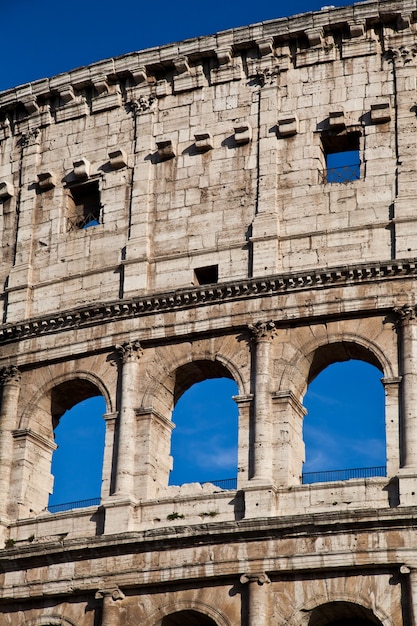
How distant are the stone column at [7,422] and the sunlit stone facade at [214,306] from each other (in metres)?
→ 0.05

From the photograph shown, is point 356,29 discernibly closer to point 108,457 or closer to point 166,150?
point 166,150

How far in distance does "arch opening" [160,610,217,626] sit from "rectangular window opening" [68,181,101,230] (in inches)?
402

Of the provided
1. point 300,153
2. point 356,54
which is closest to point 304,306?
point 300,153

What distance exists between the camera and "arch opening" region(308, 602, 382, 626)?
30.8 meters

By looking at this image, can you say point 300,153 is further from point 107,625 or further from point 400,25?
point 107,625

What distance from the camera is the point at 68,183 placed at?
38.3 meters

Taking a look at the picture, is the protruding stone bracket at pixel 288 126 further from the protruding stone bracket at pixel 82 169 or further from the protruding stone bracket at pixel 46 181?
the protruding stone bracket at pixel 46 181

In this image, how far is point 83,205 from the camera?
38.4 m

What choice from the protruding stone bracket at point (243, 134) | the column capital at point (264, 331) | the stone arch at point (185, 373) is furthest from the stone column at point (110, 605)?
the protruding stone bracket at point (243, 134)

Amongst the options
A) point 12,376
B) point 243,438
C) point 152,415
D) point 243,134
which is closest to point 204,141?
point 243,134

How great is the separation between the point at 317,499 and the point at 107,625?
4.85 m

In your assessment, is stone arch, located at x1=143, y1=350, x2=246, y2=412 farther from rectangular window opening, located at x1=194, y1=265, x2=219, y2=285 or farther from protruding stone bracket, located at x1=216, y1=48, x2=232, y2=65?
protruding stone bracket, located at x1=216, y1=48, x2=232, y2=65

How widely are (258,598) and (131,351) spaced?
661cm

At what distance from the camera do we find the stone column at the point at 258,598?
101 ft
